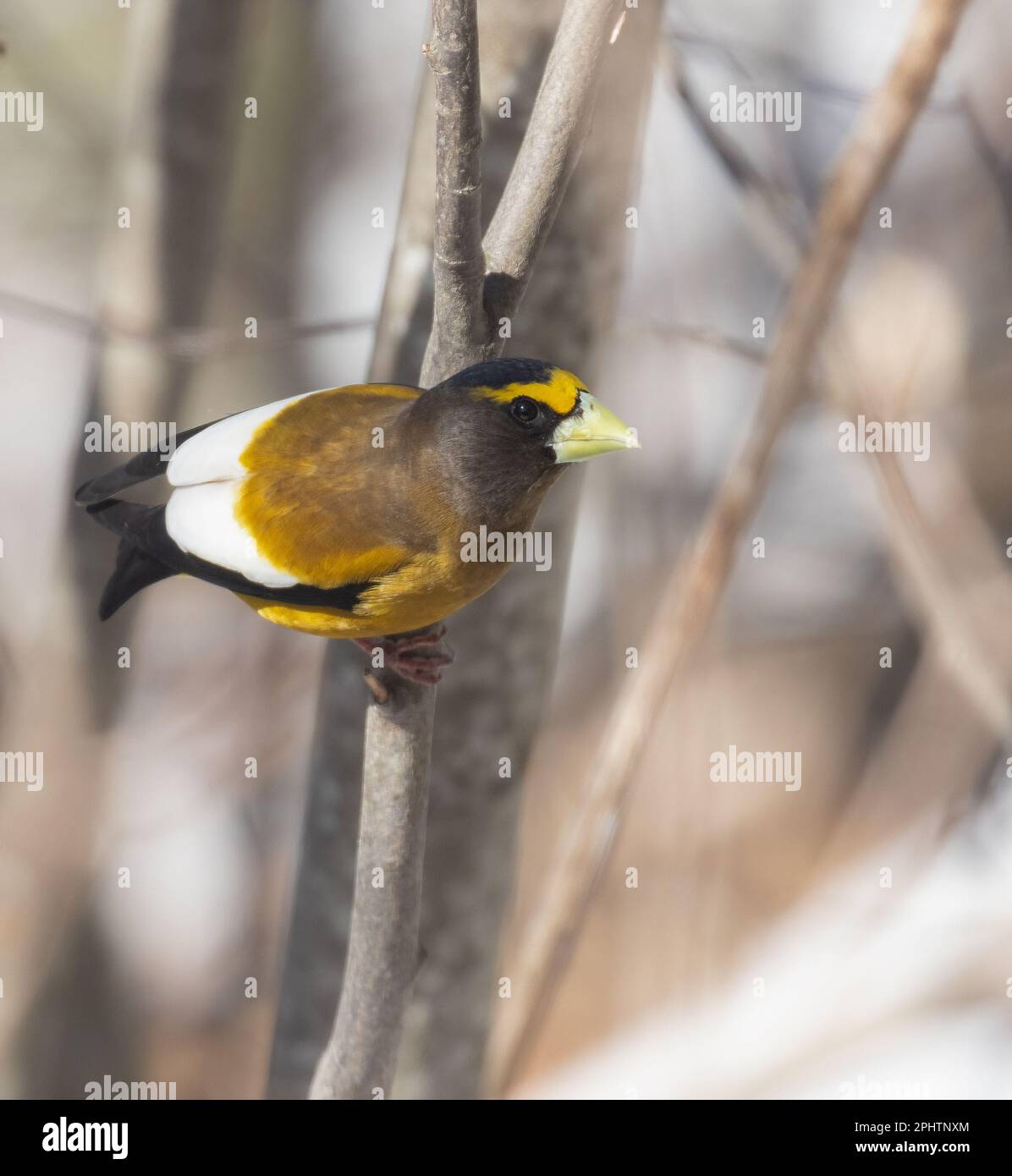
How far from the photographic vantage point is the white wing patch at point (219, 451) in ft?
6.12

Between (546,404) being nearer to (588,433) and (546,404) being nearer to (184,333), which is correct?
(588,433)

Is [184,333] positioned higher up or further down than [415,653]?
higher up

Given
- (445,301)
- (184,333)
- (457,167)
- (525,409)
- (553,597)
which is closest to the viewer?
(457,167)

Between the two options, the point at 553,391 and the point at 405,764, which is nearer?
the point at 553,391

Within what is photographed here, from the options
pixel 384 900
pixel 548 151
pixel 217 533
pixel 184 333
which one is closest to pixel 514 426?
pixel 548 151

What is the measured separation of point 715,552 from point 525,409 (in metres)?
0.51

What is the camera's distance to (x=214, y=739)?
3.88m

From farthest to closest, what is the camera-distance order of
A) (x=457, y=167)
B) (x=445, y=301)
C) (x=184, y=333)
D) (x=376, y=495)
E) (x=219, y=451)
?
(x=184, y=333) < (x=219, y=451) < (x=376, y=495) < (x=445, y=301) < (x=457, y=167)

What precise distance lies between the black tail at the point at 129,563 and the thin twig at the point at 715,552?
0.89 meters

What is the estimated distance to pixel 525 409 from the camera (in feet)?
5.42

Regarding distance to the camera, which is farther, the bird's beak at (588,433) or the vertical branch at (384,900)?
the vertical branch at (384,900)

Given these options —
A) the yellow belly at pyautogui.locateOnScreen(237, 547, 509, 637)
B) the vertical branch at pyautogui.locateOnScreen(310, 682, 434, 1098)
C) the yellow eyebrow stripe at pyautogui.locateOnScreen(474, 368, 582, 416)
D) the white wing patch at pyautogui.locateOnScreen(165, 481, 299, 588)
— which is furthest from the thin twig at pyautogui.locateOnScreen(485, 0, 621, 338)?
the vertical branch at pyautogui.locateOnScreen(310, 682, 434, 1098)

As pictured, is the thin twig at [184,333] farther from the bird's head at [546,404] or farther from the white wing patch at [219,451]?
the bird's head at [546,404]

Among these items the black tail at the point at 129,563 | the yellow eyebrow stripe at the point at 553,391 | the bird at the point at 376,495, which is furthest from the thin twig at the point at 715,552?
the black tail at the point at 129,563
